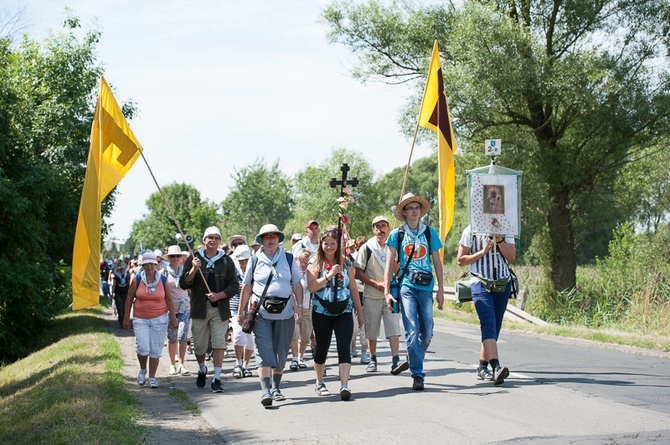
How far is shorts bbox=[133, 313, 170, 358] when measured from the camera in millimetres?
11461

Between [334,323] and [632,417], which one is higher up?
[334,323]

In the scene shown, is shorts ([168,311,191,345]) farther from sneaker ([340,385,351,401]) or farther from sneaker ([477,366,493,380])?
sneaker ([477,366,493,380])

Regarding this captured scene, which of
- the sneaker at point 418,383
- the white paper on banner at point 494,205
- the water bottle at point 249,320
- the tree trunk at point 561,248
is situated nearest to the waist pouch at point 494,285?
the white paper on banner at point 494,205

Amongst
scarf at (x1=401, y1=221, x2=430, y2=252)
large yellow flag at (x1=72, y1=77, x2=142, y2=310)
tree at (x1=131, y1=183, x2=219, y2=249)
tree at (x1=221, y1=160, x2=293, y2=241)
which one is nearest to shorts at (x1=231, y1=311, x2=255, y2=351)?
large yellow flag at (x1=72, y1=77, x2=142, y2=310)

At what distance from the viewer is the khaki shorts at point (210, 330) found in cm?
1084

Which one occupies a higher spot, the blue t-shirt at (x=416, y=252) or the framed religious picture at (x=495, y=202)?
the framed religious picture at (x=495, y=202)

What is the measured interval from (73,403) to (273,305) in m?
2.30

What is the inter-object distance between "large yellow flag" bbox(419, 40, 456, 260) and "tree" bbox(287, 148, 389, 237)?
119 feet

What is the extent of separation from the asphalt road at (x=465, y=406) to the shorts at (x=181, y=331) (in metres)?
0.68

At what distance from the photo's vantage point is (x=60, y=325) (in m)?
26.1

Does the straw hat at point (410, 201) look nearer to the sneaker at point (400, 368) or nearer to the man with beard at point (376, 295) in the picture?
the man with beard at point (376, 295)

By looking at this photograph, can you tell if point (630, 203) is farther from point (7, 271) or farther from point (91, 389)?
point (91, 389)

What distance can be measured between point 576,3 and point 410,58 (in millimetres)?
5482

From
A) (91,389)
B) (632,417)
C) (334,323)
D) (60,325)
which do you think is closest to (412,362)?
(334,323)
